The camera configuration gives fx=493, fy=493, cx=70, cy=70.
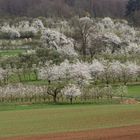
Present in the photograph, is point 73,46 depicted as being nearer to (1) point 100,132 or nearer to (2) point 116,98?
(2) point 116,98

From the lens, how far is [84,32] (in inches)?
5012

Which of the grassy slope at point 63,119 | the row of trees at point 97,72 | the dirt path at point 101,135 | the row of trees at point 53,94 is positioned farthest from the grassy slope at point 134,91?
the dirt path at point 101,135

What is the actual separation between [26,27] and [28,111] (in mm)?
→ 102854

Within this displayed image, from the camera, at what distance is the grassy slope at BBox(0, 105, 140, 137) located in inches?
1530

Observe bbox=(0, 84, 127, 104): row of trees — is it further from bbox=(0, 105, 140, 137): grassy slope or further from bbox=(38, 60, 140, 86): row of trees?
bbox=(38, 60, 140, 86): row of trees

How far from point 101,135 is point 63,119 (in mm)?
10115

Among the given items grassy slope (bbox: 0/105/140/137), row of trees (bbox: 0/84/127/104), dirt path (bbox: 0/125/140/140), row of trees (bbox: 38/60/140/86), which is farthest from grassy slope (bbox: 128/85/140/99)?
dirt path (bbox: 0/125/140/140)

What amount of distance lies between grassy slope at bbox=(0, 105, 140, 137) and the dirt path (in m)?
2.09

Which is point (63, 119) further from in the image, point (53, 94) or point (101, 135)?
point (53, 94)

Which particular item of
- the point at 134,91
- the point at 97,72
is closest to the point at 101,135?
the point at 134,91

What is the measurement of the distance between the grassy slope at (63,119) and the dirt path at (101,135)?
2.09 metres

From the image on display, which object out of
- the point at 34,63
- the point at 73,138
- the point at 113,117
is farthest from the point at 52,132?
the point at 34,63

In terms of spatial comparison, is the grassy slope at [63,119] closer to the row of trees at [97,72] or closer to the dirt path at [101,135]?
the dirt path at [101,135]

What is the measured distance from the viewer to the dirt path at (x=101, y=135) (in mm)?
33756
